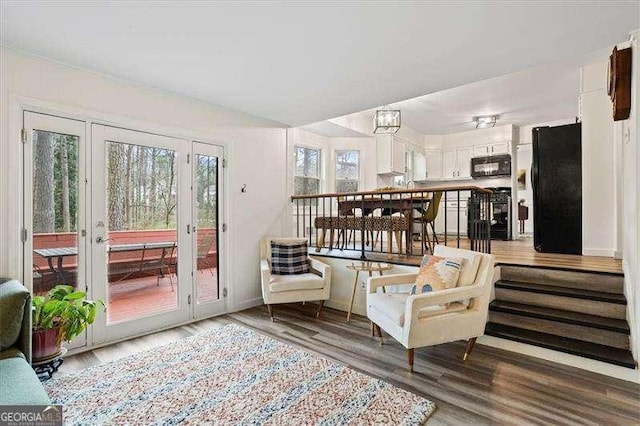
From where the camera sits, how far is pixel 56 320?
2.37 m

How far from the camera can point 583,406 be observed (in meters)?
2.02

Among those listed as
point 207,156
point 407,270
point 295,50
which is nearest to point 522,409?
point 407,270

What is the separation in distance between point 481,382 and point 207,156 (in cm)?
356

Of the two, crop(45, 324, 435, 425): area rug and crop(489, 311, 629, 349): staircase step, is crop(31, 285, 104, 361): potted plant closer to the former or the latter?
crop(45, 324, 435, 425): area rug

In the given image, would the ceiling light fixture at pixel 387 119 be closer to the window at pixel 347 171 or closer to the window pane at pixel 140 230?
the window at pixel 347 171

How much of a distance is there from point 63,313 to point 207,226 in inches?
67.1

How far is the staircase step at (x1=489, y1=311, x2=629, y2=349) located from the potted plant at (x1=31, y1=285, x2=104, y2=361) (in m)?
3.67

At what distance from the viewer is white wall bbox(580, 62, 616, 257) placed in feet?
13.4

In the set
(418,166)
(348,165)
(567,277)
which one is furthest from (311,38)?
(418,166)

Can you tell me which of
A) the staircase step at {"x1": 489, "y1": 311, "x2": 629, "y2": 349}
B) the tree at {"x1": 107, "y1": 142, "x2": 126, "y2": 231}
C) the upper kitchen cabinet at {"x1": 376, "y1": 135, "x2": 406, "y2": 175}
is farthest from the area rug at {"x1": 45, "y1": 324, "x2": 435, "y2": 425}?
the upper kitchen cabinet at {"x1": 376, "y1": 135, "x2": 406, "y2": 175}

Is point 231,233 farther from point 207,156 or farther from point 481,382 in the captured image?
point 481,382

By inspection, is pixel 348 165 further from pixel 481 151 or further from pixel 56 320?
pixel 56 320

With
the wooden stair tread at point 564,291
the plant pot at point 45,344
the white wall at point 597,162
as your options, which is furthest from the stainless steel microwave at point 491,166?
the plant pot at point 45,344

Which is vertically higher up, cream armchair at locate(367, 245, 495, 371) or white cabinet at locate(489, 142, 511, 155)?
white cabinet at locate(489, 142, 511, 155)
